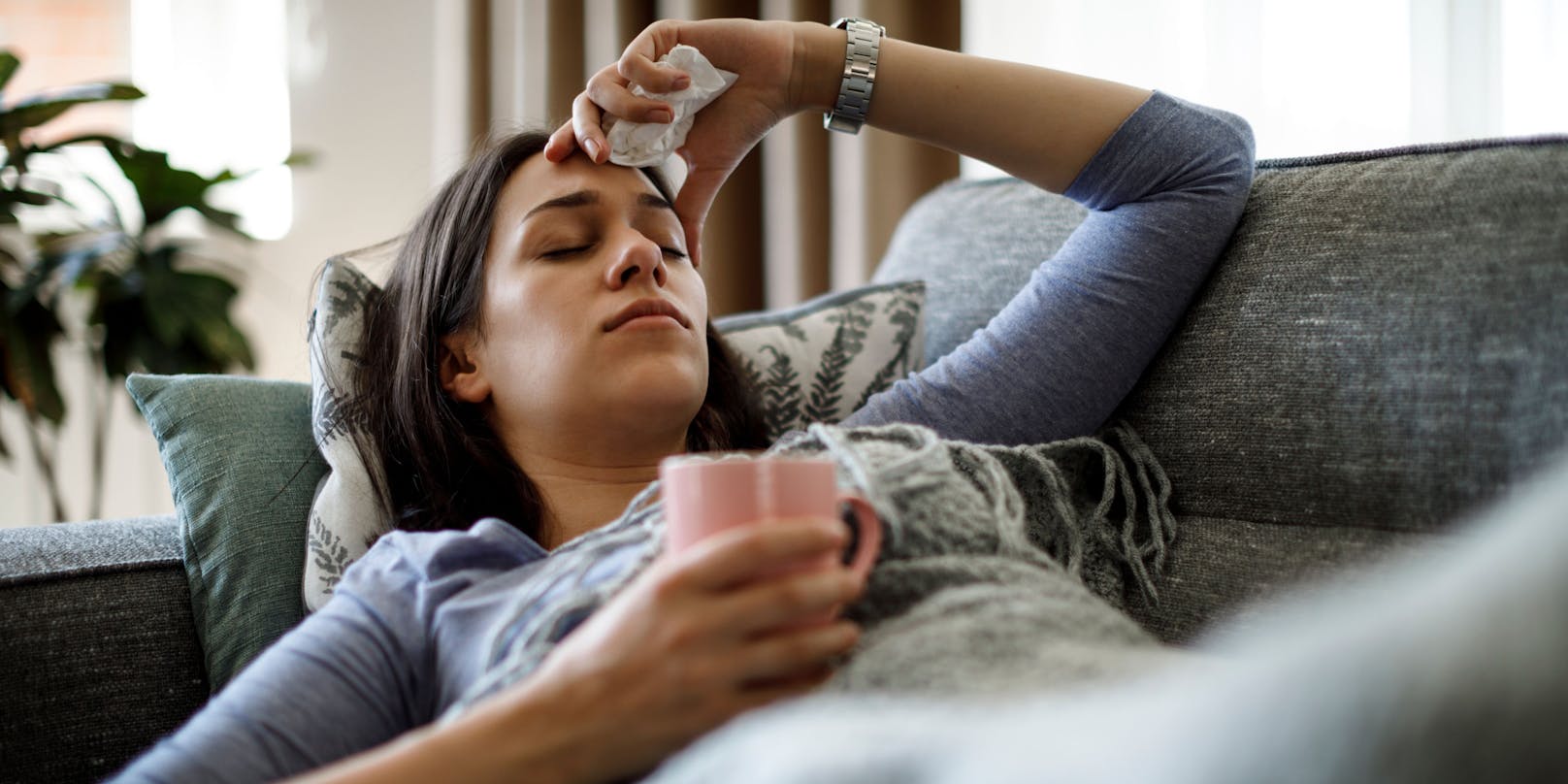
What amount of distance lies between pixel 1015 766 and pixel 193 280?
240 centimetres

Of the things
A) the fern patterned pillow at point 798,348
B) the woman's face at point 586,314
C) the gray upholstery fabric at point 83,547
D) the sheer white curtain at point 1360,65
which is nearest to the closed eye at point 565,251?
the woman's face at point 586,314

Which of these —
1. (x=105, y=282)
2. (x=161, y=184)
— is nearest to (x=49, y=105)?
(x=161, y=184)

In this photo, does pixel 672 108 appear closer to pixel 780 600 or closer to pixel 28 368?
pixel 780 600

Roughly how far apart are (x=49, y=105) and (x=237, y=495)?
1.56 meters

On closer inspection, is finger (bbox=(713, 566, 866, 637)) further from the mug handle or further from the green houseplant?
the green houseplant

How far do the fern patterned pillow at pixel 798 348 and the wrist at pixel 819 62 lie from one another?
0.29m

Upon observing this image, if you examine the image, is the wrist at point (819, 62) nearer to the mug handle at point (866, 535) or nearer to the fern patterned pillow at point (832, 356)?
the fern patterned pillow at point (832, 356)

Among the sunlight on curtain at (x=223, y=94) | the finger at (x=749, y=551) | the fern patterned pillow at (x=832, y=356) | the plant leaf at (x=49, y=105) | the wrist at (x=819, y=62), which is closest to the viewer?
the finger at (x=749, y=551)

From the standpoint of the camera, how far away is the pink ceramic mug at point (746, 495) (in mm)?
609

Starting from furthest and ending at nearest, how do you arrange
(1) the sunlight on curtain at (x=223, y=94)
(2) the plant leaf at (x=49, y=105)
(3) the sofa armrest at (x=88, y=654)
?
(1) the sunlight on curtain at (x=223, y=94) → (2) the plant leaf at (x=49, y=105) → (3) the sofa armrest at (x=88, y=654)

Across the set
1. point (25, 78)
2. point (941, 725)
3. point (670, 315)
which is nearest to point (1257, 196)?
point (670, 315)

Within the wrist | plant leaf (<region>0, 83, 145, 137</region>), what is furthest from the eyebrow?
plant leaf (<region>0, 83, 145, 137</region>)

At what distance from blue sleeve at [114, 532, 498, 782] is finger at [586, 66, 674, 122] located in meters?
0.46

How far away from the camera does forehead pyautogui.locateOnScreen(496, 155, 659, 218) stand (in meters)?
1.11
